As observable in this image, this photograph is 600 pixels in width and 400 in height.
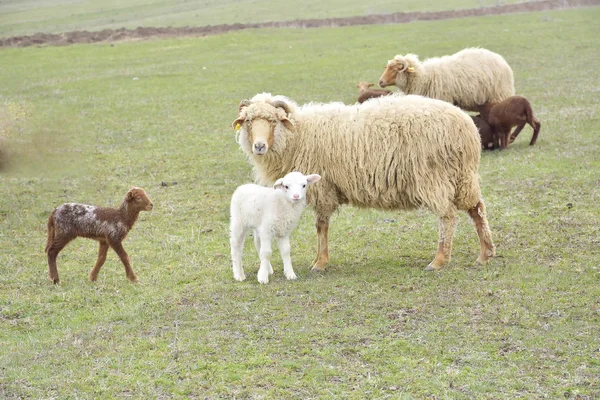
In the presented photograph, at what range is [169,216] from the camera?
45.3ft

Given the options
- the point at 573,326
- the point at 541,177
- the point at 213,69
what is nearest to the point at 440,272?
the point at 573,326

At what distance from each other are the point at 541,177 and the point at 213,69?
69.7 feet

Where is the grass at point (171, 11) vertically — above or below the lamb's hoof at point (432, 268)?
above

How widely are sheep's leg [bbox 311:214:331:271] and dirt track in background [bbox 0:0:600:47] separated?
35.7 metres

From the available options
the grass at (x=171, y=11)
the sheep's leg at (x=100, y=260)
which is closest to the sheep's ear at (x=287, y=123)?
the sheep's leg at (x=100, y=260)

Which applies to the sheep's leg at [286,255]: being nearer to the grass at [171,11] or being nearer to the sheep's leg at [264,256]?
the sheep's leg at [264,256]

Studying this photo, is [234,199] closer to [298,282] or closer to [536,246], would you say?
[298,282]

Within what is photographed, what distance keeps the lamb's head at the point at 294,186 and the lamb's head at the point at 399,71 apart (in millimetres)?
8834

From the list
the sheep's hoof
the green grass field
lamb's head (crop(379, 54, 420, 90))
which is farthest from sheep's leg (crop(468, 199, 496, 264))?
lamb's head (crop(379, 54, 420, 90))

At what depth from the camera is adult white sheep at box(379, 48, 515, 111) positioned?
58.9 feet

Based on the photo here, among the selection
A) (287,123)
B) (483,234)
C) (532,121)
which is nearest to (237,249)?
(287,123)

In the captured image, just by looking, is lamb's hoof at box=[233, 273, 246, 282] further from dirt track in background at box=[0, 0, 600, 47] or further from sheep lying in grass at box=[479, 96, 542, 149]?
dirt track in background at box=[0, 0, 600, 47]

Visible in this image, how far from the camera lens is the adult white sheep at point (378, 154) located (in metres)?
9.92

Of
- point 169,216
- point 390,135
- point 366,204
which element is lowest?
point 169,216
